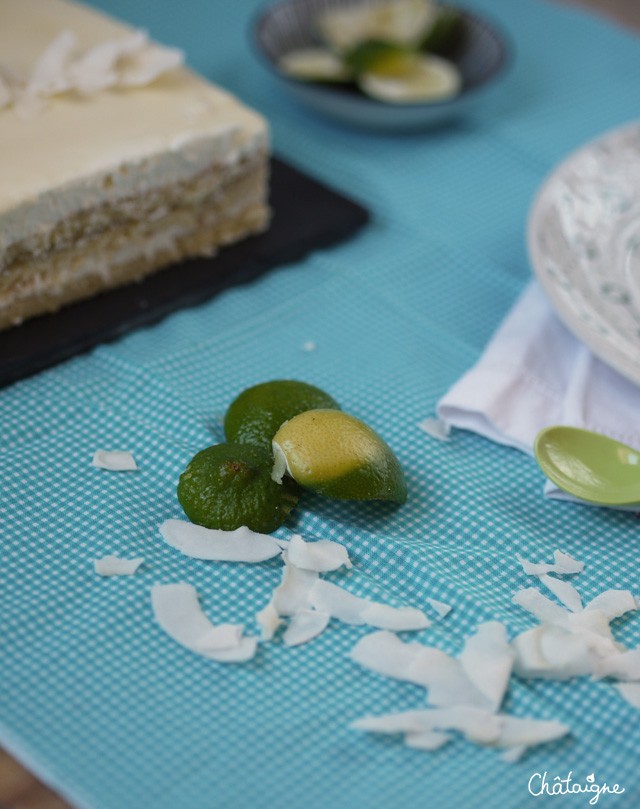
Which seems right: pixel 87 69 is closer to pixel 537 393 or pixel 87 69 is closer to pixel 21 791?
pixel 537 393

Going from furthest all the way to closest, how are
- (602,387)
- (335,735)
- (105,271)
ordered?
(105,271) < (602,387) < (335,735)

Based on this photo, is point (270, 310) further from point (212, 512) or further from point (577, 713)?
point (577, 713)

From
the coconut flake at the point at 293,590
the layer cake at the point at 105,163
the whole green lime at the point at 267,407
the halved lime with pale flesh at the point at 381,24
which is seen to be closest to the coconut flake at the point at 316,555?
the coconut flake at the point at 293,590

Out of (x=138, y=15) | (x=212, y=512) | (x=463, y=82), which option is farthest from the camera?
(x=138, y=15)

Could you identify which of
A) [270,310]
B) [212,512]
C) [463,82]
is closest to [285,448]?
[212,512]

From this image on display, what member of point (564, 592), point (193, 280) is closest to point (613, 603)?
point (564, 592)

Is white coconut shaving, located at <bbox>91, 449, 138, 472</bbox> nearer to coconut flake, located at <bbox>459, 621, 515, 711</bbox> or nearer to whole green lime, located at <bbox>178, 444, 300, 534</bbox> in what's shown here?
whole green lime, located at <bbox>178, 444, 300, 534</bbox>
